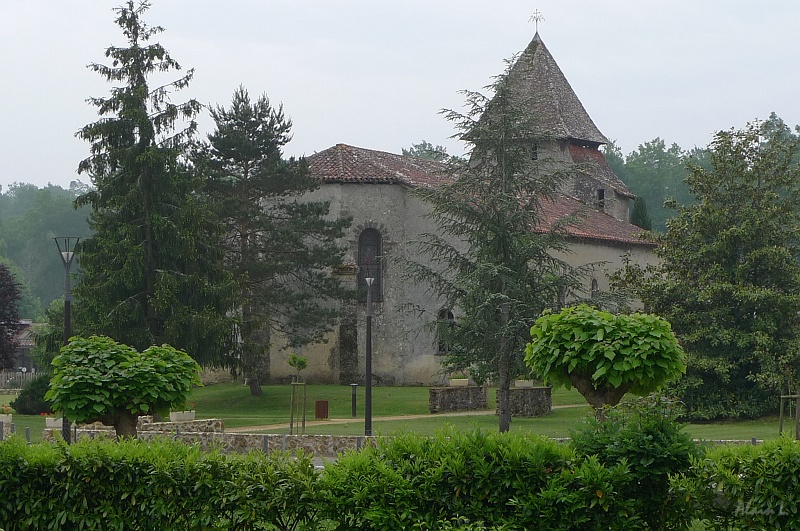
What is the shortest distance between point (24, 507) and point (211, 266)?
26.0 m

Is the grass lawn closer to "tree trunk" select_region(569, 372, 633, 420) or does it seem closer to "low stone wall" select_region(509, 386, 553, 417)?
"low stone wall" select_region(509, 386, 553, 417)

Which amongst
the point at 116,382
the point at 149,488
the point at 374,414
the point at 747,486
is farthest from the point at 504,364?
the point at 747,486

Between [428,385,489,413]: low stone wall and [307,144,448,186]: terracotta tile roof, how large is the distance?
10.4 meters

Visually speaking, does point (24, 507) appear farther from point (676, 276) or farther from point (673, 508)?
point (676, 276)


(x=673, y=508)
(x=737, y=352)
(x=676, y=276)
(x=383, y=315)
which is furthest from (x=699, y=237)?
(x=673, y=508)

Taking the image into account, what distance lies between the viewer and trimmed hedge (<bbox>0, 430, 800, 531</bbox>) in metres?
8.70

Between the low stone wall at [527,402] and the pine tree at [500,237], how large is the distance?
457 centimetres

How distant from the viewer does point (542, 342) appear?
12969mm

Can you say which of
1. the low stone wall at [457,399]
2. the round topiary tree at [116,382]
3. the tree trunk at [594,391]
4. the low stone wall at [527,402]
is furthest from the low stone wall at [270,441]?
the low stone wall at [457,399]

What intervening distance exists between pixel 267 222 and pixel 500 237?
1354 centimetres

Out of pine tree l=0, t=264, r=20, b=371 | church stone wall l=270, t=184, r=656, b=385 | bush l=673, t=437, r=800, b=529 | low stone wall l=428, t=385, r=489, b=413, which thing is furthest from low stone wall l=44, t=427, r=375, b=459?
church stone wall l=270, t=184, r=656, b=385

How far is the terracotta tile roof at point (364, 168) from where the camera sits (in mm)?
44812

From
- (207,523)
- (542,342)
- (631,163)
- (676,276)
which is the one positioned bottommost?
(207,523)

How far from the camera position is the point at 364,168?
45594mm
